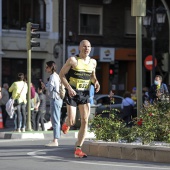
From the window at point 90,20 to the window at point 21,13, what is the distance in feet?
8.92

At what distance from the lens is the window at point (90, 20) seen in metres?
37.3

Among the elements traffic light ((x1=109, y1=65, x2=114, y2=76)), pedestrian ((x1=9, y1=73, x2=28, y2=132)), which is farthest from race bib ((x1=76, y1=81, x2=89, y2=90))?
traffic light ((x1=109, y1=65, x2=114, y2=76))

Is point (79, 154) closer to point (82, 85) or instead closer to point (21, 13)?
point (82, 85)

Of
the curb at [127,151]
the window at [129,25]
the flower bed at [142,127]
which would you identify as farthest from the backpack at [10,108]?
the window at [129,25]

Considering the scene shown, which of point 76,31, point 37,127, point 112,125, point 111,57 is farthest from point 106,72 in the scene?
point 112,125

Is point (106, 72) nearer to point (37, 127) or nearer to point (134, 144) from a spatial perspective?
point (37, 127)

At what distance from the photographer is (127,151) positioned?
10070 mm

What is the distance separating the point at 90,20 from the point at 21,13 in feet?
15.9

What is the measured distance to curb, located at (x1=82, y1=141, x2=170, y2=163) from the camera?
9.60m

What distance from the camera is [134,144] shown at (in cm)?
1007

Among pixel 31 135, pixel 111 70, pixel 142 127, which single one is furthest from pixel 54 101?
pixel 111 70

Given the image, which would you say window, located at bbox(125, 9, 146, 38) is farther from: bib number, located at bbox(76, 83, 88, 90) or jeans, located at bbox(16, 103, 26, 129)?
bib number, located at bbox(76, 83, 88, 90)

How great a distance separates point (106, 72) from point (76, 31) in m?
3.35

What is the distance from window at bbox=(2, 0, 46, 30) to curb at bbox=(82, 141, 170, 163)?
24.2 metres
